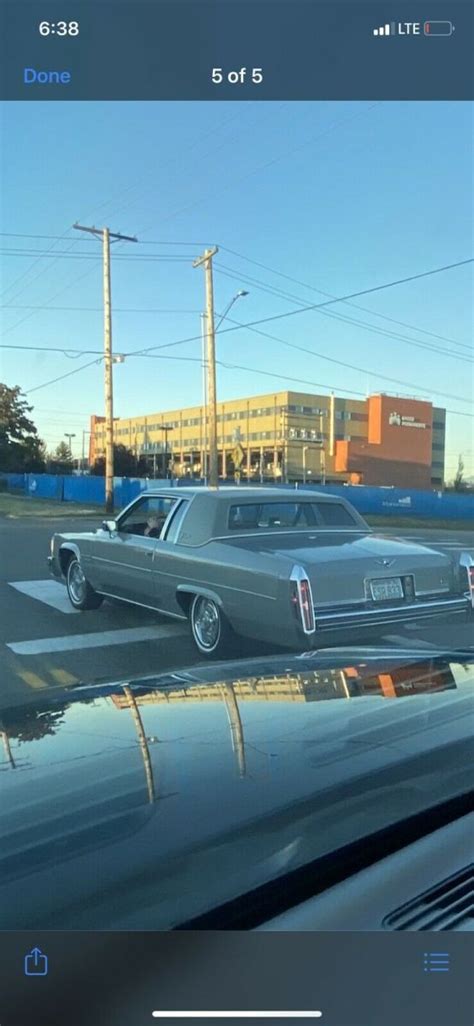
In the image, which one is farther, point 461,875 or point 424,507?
point 424,507

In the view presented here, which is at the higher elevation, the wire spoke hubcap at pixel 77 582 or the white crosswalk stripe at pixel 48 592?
the wire spoke hubcap at pixel 77 582

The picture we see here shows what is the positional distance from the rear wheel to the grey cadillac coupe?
0.87 meters

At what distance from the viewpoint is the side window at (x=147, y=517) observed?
4.44 m

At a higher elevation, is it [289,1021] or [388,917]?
[388,917]

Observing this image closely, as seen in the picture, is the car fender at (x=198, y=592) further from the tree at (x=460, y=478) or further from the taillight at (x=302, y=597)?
the tree at (x=460, y=478)

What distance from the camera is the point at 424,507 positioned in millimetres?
4168

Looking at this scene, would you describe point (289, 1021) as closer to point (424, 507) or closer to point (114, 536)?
point (424, 507)

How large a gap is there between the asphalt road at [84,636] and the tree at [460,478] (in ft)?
3.29

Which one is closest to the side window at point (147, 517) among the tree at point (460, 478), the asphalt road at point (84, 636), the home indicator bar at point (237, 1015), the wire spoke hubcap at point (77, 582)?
the asphalt road at point (84, 636)

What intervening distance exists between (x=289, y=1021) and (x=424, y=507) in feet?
10.4
